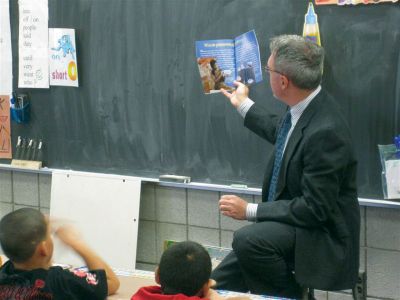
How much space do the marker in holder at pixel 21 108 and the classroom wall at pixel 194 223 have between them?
366 mm

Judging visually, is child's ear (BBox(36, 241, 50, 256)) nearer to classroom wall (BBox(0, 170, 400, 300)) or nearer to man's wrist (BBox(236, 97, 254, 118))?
man's wrist (BBox(236, 97, 254, 118))

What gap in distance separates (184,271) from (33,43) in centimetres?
244

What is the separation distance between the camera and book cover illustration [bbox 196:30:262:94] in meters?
3.18

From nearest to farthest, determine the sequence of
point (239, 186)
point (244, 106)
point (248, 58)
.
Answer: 1. point (244, 106)
2. point (248, 58)
3. point (239, 186)

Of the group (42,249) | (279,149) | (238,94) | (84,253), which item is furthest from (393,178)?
(42,249)

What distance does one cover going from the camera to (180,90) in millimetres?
3439

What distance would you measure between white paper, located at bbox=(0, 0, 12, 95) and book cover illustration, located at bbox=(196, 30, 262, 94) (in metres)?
1.33

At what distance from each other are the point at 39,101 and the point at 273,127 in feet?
5.47

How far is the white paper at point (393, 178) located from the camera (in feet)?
9.50

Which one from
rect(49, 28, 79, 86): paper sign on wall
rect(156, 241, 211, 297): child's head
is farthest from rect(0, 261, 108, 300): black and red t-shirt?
rect(49, 28, 79, 86): paper sign on wall

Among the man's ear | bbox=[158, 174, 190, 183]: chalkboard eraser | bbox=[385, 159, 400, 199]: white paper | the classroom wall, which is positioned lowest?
the classroom wall

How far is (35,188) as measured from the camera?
4.02m

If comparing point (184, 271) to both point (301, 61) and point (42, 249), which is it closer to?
point (42, 249)

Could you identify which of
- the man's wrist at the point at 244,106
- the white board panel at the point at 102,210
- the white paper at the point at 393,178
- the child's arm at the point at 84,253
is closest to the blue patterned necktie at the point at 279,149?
the man's wrist at the point at 244,106
